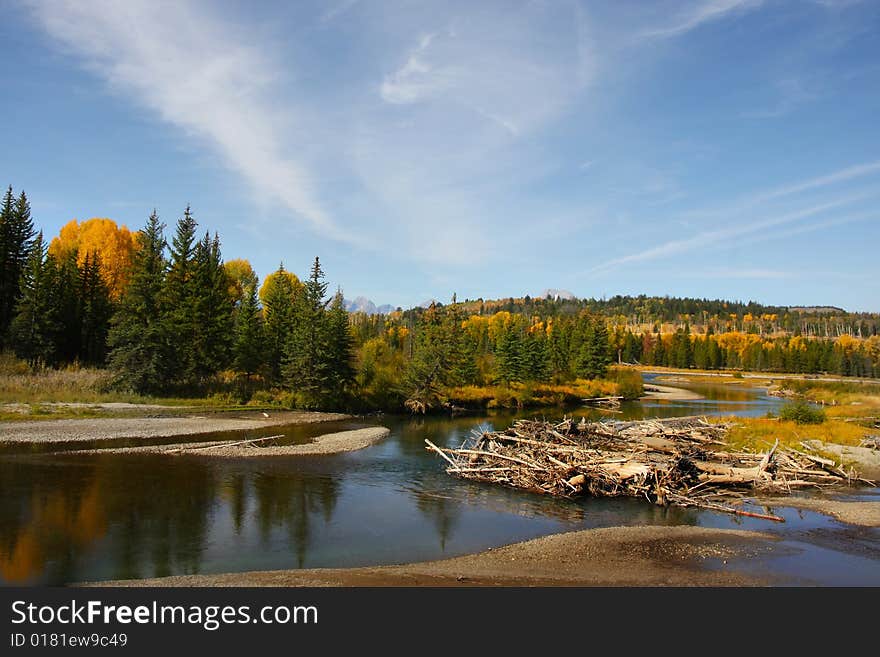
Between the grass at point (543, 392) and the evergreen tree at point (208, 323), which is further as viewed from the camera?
the grass at point (543, 392)

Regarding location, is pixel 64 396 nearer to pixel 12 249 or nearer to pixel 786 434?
pixel 12 249

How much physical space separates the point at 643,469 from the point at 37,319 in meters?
60.8

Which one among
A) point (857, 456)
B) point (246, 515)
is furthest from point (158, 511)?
point (857, 456)

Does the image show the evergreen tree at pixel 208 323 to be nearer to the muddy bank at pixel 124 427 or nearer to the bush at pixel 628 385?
the muddy bank at pixel 124 427

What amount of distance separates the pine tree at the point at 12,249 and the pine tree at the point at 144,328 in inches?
618

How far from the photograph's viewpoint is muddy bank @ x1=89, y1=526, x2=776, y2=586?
51.2ft

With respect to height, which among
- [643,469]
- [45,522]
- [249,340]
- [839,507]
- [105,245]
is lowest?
[839,507]

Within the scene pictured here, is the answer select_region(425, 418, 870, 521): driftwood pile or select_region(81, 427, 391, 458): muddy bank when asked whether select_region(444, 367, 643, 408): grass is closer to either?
select_region(81, 427, 391, 458): muddy bank

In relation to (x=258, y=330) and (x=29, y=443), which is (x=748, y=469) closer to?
(x=29, y=443)

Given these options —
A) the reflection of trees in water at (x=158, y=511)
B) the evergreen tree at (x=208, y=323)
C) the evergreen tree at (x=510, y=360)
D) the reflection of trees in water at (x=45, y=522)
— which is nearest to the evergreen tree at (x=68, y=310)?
the evergreen tree at (x=208, y=323)

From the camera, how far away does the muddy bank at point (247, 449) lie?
3419cm

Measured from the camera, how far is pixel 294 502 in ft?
81.5
